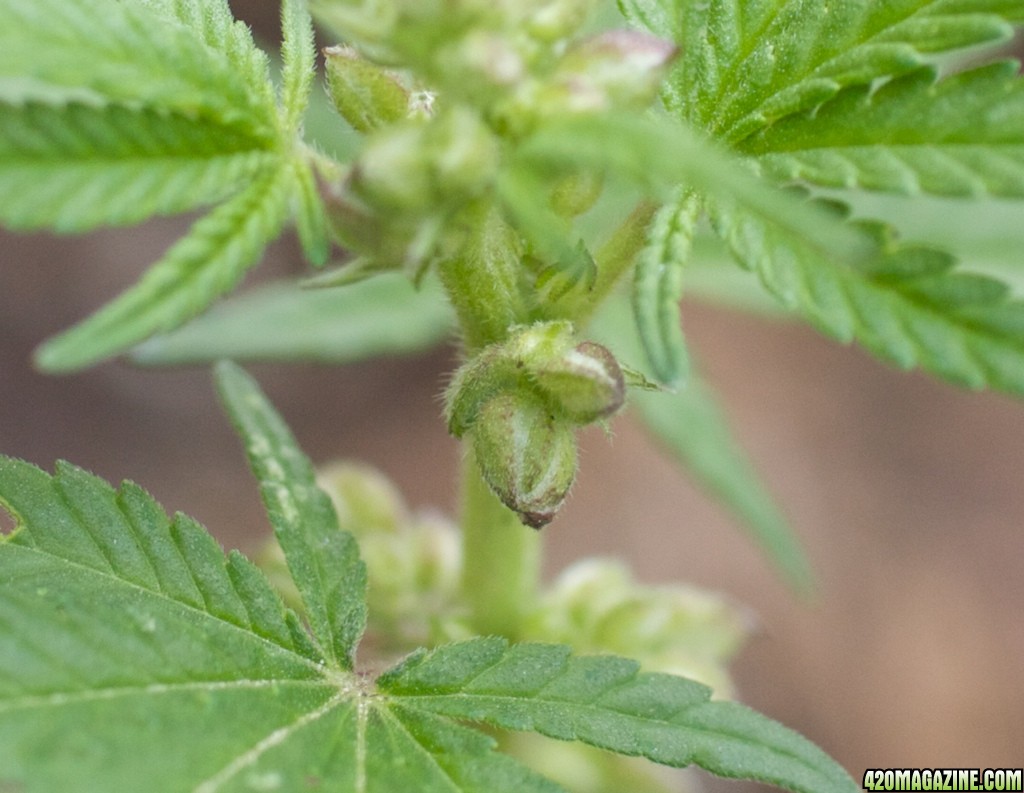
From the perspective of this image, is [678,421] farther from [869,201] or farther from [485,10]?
[485,10]

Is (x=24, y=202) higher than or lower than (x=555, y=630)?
lower

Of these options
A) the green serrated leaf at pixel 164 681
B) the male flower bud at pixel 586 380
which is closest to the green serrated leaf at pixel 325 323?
the green serrated leaf at pixel 164 681

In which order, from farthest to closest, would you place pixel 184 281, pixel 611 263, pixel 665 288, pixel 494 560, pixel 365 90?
pixel 494 560 < pixel 611 263 < pixel 365 90 < pixel 665 288 < pixel 184 281

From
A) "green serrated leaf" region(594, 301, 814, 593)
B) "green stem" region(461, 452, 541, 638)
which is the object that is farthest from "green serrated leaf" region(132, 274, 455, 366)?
"green stem" region(461, 452, 541, 638)

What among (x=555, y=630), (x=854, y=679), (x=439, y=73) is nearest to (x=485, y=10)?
(x=439, y=73)

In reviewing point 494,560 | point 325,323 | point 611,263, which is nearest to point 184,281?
point 611,263

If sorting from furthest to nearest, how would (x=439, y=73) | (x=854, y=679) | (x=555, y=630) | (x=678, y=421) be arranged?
(x=854, y=679) < (x=678, y=421) < (x=555, y=630) < (x=439, y=73)

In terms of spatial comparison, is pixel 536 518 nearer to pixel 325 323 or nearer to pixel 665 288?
pixel 665 288
